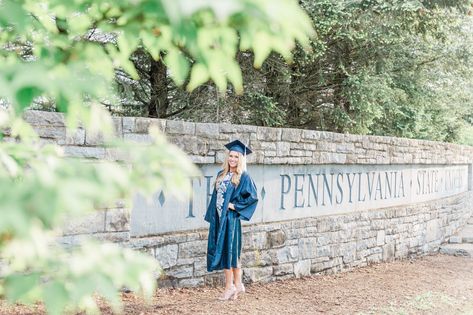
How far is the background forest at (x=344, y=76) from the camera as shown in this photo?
419 inches

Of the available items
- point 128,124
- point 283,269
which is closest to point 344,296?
point 283,269

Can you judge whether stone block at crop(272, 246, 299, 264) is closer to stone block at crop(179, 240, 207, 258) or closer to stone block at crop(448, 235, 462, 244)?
stone block at crop(179, 240, 207, 258)

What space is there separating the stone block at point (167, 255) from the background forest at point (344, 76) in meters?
4.16

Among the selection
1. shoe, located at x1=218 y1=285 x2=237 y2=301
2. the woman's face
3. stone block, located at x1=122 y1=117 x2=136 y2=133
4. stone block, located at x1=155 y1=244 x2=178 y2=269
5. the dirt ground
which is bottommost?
the dirt ground

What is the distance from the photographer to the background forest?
10648 millimetres

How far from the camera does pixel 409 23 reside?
36.7 ft

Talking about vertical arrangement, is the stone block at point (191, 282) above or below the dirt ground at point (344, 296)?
above

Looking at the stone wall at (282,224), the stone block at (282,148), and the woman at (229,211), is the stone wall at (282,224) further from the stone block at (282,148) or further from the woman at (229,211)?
the woman at (229,211)

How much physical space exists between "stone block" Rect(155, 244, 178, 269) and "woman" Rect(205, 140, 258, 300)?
314 mm

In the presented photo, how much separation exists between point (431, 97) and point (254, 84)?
407cm

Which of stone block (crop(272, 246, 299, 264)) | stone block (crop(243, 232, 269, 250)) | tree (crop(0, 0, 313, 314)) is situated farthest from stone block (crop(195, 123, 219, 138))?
tree (crop(0, 0, 313, 314))

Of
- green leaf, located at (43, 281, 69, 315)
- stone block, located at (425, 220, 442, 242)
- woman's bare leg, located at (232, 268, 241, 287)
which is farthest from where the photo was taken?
stone block, located at (425, 220, 442, 242)

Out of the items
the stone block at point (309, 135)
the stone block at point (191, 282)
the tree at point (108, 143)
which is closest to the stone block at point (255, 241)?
the stone block at point (191, 282)

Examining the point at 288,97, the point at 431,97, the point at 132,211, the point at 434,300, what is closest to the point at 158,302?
the point at 132,211
